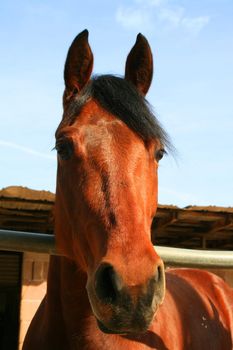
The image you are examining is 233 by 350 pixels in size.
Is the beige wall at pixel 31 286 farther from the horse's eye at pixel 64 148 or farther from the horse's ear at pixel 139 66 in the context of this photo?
the horse's eye at pixel 64 148

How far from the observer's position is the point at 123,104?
2633mm

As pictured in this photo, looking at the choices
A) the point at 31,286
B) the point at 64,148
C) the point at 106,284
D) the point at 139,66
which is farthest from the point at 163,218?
the point at 106,284

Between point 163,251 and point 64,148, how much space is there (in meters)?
0.73

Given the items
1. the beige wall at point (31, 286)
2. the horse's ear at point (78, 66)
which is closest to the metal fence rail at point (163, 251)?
the horse's ear at point (78, 66)

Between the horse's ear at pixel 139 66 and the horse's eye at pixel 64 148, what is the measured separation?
25.9 inches

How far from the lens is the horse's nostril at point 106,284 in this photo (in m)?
1.95

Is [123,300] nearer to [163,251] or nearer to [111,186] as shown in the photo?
[111,186]

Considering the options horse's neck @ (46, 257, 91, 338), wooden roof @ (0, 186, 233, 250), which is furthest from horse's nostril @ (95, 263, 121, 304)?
wooden roof @ (0, 186, 233, 250)

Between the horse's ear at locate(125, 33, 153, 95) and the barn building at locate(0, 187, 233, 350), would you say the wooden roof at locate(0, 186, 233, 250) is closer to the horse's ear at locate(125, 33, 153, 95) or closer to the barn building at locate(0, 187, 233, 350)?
the barn building at locate(0, 187, 233, 350)

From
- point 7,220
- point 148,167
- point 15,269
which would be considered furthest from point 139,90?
point 15,269

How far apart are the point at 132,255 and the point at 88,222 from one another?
38 centimetres

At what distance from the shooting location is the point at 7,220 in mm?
8164

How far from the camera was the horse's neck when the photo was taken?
2604 millimetres

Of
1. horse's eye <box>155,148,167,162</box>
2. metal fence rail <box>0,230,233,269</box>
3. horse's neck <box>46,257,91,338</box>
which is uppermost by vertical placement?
horse's eye <box>155,148,167,162</box>
